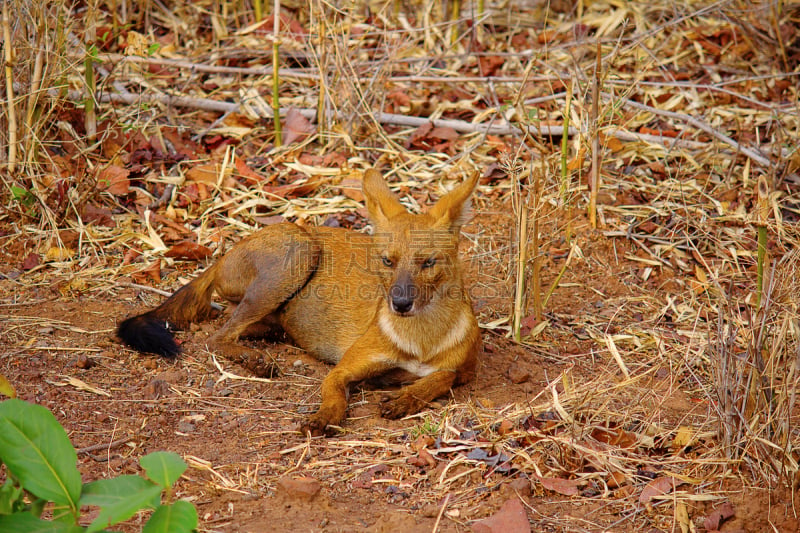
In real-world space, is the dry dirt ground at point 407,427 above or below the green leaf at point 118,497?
below

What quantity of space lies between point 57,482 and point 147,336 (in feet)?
8.91

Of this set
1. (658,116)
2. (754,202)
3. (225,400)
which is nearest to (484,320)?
(225,400)

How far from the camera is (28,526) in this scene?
2600mm

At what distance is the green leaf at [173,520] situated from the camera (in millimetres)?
2572

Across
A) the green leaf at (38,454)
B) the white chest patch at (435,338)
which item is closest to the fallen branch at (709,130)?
the white chest patch at (435,338)

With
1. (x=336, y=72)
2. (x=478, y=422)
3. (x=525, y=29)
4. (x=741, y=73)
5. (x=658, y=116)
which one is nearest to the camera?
A: (x=478, y=422)

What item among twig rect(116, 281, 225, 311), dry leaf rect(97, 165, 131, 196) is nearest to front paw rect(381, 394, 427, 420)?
twig rect(116, 281, 225, 311)

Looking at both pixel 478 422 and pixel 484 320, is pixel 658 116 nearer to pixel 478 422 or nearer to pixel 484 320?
pixel 484 320

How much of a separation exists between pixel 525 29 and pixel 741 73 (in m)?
2.53

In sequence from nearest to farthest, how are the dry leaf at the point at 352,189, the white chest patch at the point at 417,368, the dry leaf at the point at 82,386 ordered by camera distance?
the dry leaf at the point at 82,386
the white chest patch at the point at 417,368
the dry leaf at the point at 352,189

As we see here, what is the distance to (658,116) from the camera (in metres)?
8.23

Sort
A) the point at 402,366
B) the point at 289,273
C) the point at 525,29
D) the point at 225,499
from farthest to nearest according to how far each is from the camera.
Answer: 1. the point at 525,29
2. the point at 289,273
3. the point at 402,366
4. the point at 225,499

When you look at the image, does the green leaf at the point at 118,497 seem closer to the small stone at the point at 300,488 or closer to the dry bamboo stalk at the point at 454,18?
the small stone at the point at 300,488

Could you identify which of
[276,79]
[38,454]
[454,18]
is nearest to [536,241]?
[276,79]
